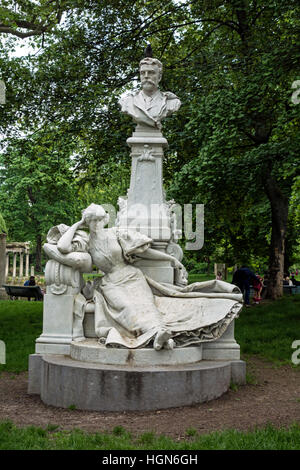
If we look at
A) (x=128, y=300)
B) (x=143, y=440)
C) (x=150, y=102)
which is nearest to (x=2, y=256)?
(x=150, y=102)

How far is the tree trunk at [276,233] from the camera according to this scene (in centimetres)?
1586

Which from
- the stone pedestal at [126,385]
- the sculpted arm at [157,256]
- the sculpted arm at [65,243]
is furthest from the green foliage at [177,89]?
the stone pedestal at [126,385]

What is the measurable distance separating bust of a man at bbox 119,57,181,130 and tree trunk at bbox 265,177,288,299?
772 centimetres

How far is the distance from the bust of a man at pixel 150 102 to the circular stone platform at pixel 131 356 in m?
3.44

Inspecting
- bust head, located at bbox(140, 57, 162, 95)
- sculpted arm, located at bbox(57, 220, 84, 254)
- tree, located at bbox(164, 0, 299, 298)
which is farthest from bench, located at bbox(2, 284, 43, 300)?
sculpted arm, located at bbox(57, 220, 84, 254)

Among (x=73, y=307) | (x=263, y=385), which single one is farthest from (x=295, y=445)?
(x=73, y=307)

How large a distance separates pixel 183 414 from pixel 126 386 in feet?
2.03

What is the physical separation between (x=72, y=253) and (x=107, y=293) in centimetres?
63

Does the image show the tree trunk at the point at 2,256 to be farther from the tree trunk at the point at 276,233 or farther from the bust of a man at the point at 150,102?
the bust of a man at the point at 150,102

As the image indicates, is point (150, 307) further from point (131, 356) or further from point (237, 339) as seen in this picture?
point (237, 339)

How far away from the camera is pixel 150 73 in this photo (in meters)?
8.48

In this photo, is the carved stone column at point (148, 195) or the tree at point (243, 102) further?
the tree at point (243, 102)

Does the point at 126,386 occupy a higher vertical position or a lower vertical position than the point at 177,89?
lower

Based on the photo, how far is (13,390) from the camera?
712cm
